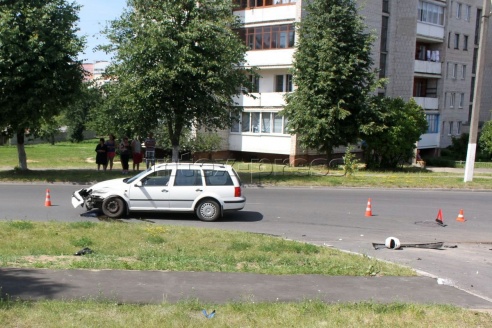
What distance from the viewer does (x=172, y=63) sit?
21.7 m

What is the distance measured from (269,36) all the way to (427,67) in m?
17.7

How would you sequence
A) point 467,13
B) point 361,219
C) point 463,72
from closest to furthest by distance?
point 361,219 < point 463,72 < point 467,13

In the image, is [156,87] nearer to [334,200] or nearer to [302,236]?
[334,200]

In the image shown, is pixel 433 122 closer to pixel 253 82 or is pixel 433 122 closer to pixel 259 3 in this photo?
pixel 259 3

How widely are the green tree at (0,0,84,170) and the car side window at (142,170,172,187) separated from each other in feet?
31.2

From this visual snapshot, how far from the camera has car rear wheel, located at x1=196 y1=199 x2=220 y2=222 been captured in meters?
14.6

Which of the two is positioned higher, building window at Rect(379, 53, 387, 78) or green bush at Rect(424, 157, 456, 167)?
building window at Rect(379, 53, 387, 78)

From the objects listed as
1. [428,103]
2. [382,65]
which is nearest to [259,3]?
[382,65]

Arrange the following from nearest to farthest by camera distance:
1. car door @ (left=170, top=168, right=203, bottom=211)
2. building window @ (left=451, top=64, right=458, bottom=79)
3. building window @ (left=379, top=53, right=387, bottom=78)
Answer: car door @ (left=170, top=168, right=203, bottom=211), building window @ (left=379, top=53, right=387, bottom=78), building window @ (left=451, top=64, right=458, bottom=79)

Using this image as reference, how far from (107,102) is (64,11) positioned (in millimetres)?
4186

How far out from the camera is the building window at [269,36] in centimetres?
3562

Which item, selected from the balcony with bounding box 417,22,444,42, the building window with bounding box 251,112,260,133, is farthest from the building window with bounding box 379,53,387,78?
the building window with bounding box 251,112,260,133

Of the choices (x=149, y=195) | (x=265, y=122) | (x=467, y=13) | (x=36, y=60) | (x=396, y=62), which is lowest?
(x=149, y=195)

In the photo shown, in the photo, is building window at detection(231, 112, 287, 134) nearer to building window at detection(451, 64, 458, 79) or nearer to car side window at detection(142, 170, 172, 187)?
car side window at detection(142, 170, 172, 187)
